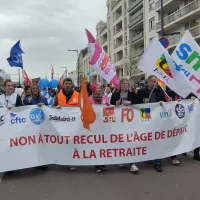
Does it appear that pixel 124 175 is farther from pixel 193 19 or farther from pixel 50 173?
pixel 193 19

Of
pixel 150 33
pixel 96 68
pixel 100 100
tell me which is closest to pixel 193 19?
pixel 150 33

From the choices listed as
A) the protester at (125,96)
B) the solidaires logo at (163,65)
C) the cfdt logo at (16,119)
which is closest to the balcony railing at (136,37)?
the solidaires logo at (163,65)

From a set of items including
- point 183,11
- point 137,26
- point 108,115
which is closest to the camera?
point 108,115

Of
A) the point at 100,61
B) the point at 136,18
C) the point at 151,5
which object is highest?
the point at 151,5

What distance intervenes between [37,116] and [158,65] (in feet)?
9.16

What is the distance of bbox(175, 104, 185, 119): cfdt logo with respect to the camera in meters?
7.07

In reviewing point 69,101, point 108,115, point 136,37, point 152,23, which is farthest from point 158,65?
point 136,37

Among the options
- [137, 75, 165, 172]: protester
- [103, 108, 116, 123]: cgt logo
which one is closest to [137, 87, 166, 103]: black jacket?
[137, 75, 165, 172]: protester

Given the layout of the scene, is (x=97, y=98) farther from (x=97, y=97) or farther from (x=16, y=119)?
(x=16, y=119)

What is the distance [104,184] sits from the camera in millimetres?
5555

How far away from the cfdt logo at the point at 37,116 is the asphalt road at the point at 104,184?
3.15 ft

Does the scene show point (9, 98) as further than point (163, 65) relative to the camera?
No

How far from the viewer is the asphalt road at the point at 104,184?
4.96 m

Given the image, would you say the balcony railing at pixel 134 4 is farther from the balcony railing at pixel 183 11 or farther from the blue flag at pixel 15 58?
the blue flag at pixel 15 58
